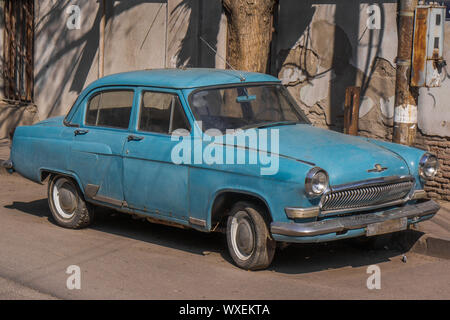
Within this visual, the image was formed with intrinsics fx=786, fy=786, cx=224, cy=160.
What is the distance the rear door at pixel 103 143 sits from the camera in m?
7.76

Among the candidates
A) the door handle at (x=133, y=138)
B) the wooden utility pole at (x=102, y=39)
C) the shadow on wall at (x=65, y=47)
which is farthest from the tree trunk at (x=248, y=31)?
the shadow on wall at (x=65, y=47)

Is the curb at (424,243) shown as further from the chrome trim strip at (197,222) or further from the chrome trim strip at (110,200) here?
the chrome trim strip at (110,200)

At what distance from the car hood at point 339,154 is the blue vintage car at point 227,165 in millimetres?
11

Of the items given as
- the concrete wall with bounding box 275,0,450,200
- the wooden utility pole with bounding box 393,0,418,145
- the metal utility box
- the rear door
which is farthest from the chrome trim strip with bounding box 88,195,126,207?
the concrete wall with bounding box 275,0,450,200

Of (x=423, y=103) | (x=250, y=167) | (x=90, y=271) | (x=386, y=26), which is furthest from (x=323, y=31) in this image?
(x=90, y=271)

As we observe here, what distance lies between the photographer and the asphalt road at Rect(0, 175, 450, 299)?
6.12 metres

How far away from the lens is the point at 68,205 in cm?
852

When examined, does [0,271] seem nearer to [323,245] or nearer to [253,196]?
[253,196]

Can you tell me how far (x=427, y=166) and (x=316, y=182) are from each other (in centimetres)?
145

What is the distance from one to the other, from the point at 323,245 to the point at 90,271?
2397 millimetres

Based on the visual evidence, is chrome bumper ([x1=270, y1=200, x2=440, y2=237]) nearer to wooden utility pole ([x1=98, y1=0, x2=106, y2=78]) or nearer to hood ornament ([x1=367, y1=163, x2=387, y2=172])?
hood ornament ([x1=367, y1=163, x2=387, y2=172])

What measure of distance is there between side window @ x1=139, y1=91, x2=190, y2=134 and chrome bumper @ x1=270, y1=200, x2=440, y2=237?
4.82ft

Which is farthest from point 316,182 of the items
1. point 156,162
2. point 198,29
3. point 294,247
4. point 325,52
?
point 198,29
